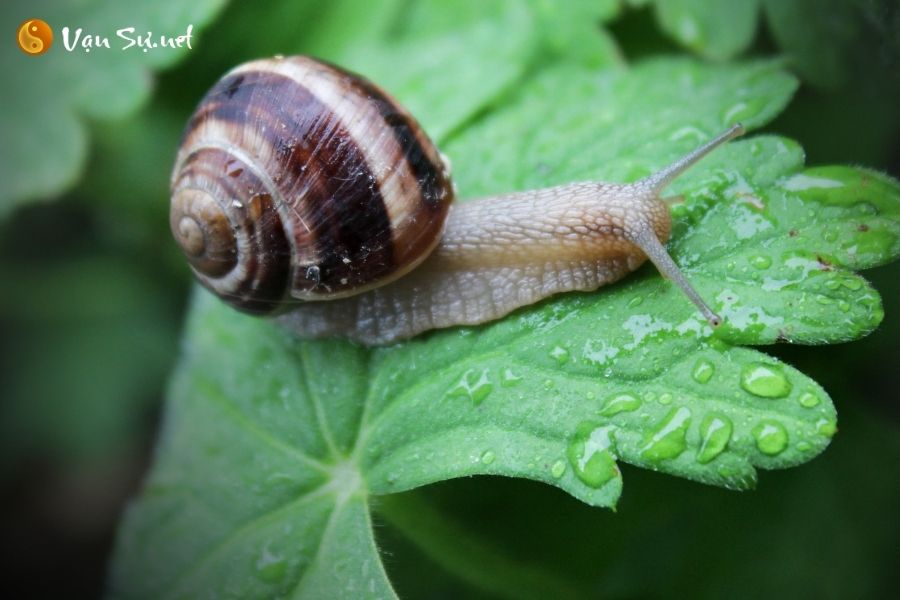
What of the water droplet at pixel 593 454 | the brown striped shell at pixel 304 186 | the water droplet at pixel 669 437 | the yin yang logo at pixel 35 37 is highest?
the yin yang logo at pixel 35 37

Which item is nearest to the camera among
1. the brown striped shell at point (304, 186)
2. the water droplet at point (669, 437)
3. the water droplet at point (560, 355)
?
the water droplet at point (669, 437)

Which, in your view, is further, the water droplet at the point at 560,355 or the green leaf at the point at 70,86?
the green leaf at the point at 70,86

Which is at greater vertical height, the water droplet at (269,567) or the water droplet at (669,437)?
the water droplet at (669,437)

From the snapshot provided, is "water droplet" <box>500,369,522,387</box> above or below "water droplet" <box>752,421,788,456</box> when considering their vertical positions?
below

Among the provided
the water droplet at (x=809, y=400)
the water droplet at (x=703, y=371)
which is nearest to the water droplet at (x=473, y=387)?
the water droplet at (x=703, y=371)

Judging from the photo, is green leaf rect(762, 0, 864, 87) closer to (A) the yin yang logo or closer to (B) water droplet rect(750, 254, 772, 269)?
(B) water droplet rect(750, 254, 772, 269)

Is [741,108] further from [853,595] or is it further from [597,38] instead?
[853,595]

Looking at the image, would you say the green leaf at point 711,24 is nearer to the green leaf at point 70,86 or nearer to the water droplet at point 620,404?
the water droplet at point 620,404

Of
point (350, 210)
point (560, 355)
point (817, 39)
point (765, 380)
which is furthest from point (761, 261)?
point (350, 210)

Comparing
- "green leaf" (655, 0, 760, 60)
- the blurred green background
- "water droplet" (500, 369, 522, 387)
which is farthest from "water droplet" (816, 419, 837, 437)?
"green leaf" (655, 0, 760, 60)

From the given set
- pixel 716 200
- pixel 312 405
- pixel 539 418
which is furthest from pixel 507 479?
pixel 716 200
